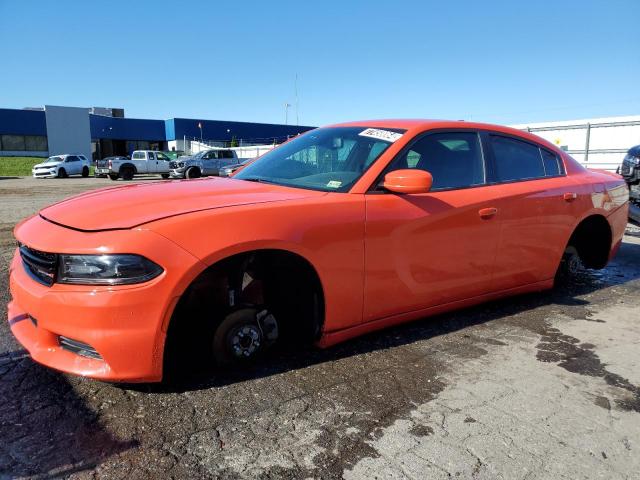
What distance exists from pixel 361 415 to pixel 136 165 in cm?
3051

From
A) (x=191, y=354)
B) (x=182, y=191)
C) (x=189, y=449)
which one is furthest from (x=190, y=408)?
(x=182, y=191)

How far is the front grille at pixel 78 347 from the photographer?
2361 mm

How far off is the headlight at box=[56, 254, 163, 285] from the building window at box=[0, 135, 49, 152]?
55.6 m

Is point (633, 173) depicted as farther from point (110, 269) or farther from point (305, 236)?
point (110, 269)

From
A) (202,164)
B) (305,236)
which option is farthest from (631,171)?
(202,164)

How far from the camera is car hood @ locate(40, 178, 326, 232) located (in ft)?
8.04

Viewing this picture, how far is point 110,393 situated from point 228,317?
2.33ft

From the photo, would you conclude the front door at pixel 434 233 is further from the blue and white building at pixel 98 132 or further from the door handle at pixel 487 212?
the blue and white building at pixel 98 132

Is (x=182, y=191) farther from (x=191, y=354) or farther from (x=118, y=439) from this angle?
(x=118, y=439)

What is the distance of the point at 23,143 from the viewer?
49.4m

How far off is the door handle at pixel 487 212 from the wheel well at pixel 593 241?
1503mm

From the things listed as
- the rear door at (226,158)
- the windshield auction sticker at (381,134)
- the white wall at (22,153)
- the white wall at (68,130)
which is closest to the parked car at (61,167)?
the rear door at (226,158)

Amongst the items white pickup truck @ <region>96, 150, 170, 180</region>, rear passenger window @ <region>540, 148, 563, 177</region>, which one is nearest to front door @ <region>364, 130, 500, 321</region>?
rear passenger window @ <region>540, 148, 563, 177</region>

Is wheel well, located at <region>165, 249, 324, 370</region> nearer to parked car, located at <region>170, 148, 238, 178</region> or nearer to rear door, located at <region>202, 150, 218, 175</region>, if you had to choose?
parked car, located at <region>170, 148, 238, 178</region>
